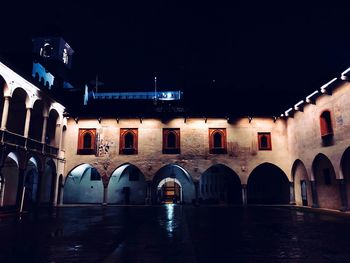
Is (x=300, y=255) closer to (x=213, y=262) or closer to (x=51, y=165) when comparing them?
(x=213, y=262)

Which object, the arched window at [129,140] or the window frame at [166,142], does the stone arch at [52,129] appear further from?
the window frame at [166,142]

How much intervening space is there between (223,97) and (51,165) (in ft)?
63.0

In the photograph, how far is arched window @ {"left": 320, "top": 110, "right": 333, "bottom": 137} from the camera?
1646 cm

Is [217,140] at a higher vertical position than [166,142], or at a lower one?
higher

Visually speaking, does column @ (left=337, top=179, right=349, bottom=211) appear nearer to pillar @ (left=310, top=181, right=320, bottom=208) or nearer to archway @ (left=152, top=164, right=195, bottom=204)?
pillar @ (left=310, top=181, right=320, bottom=208)

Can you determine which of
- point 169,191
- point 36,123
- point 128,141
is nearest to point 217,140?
point 128,141

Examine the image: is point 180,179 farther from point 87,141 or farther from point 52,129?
point 52,129

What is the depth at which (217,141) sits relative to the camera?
2264 centimetres

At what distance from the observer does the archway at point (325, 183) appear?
16.8 meters

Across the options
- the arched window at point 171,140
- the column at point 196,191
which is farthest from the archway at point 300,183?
the arched window at point 171,140

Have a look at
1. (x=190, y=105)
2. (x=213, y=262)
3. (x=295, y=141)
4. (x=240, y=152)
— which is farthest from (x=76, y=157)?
(x=213, y=262)

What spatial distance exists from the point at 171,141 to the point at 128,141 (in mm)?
3776

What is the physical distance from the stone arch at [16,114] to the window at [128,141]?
25.0ft

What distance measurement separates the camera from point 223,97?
29.8 m
